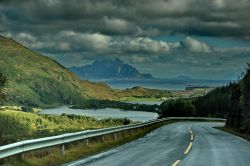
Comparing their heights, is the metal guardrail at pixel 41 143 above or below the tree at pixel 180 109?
below

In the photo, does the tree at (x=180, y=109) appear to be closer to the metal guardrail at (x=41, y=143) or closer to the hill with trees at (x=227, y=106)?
the hill with trees at (x=227, y=106)

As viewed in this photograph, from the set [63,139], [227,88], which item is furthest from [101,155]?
[227,88]

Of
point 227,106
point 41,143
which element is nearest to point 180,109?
point 227,106

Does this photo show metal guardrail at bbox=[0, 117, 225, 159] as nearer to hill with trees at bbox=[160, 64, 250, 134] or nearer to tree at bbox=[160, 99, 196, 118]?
hill with trees at bbox=[160, 64, 250, 134]

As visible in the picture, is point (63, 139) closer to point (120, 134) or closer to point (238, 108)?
point (120, 134)

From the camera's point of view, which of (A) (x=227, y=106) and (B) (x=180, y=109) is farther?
(A) (x=227, y=106)

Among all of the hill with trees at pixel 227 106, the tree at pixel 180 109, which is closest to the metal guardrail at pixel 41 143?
the hill with trees at pixel 227 106

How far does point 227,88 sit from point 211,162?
569 feet

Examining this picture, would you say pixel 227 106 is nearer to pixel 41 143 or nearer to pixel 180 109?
pixel 180 109

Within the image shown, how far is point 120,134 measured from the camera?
30.3 metres

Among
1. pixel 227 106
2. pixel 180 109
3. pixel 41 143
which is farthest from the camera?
pixel 227 106

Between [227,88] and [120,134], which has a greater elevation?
[227,88]

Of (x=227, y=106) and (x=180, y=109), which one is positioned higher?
(x=227, y=106)

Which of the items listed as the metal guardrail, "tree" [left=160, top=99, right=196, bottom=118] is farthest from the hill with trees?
the metal guardrail
